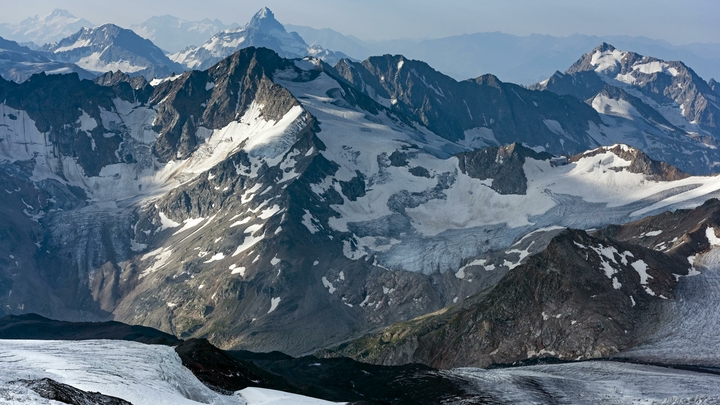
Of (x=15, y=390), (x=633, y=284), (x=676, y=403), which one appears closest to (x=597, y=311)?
(x=633, y=284)

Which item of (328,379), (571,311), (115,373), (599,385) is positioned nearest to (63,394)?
(115,373)

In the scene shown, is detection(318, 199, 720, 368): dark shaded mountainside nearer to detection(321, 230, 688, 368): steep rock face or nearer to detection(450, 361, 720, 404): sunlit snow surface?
detection(321, 230, 688, 368): steep rock face

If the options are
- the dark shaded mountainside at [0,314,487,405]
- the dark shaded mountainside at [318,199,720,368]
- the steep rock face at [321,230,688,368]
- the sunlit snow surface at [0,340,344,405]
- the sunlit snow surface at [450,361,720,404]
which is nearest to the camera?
the sunlit snow surface at [0,340,344,405]

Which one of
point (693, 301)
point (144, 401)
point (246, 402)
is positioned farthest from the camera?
point (693, 301)

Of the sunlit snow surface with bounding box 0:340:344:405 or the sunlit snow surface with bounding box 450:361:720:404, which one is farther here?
the sunlit snow surface with bounding box 450:361:720:404

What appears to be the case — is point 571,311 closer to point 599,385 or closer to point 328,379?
point 599,385

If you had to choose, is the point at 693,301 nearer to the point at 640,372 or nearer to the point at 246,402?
the point at 640,372

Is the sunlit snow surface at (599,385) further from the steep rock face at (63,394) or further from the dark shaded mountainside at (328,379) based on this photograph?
the steep rock face at (63,394)

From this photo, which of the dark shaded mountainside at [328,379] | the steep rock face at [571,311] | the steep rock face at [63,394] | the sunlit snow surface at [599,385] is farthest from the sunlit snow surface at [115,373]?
the steep rock face at [571,311]

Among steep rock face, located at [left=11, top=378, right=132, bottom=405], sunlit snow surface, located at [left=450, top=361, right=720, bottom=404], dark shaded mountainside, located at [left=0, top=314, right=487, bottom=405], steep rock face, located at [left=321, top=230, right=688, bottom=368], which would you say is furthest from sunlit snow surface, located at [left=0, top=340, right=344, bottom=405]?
steep rock face, located at [left=321, top=230, right=688, bottom=368]
